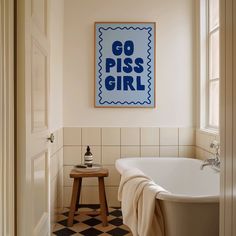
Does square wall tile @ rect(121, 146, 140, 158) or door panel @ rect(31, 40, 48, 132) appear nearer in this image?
door panel @ rect(31, 40, 48, 132)

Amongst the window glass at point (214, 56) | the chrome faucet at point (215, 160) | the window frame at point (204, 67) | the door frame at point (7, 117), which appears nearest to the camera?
the door frame at point (7, 117)

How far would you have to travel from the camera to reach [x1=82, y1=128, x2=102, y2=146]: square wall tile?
11.6ft

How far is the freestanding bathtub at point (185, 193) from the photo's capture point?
1959mm

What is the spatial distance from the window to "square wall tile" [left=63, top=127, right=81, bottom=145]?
1.49 meters

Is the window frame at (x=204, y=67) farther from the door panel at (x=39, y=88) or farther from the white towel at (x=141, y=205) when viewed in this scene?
the door panel at (x=39, y=88)

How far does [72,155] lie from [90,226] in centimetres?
91

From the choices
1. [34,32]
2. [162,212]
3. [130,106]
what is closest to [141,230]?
[162,212]

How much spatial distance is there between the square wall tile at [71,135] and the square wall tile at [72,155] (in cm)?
6

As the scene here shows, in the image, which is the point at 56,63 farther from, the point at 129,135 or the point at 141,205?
the point at 141,205

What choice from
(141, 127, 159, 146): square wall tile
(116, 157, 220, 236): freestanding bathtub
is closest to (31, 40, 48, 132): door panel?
(116, 157, 220, 236): freestanding bathtub

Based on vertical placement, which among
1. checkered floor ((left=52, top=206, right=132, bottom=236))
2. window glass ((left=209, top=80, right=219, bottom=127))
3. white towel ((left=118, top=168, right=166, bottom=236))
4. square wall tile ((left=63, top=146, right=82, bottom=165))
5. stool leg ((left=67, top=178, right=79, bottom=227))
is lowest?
checkered floor ((left=52, top=206, right=132, bottom=236))

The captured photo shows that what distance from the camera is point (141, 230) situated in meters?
2.07

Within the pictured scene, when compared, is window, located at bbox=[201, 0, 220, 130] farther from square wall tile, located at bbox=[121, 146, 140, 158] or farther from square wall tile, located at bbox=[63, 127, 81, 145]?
square wall tile, located at bbox=[63, 127, 81, 145]

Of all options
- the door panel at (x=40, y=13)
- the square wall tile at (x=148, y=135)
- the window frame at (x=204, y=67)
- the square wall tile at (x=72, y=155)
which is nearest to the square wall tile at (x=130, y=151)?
the square wall tile at (x=148, y=135)
